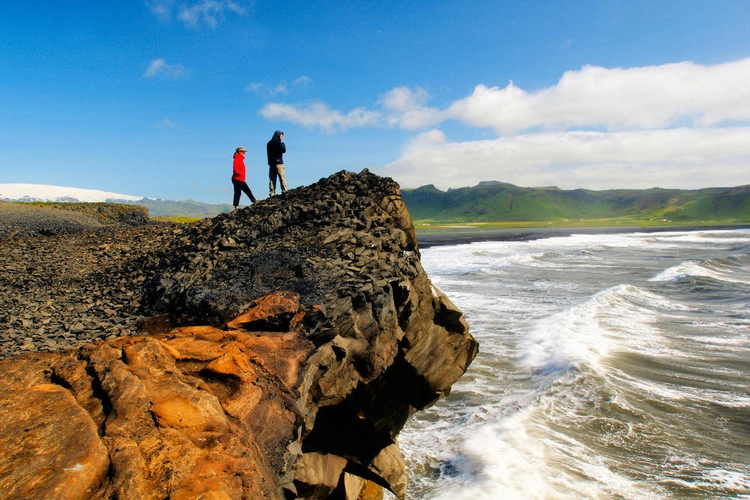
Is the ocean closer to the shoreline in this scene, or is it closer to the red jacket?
the red jacket

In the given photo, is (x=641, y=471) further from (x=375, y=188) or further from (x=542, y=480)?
(x=375, y=188)

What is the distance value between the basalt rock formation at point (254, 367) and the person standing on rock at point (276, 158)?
2.45 m

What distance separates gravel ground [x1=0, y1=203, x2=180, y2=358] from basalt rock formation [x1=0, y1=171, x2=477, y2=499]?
0.22 metres

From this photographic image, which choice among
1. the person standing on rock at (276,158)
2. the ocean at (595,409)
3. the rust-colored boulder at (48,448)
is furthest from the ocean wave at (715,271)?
the rust-colored boulder at (48,448)

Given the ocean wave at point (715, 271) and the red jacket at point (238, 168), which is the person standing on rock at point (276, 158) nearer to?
the red jacket at point (238, 168)

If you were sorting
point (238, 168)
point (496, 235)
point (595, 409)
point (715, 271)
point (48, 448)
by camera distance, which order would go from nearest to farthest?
1. point (48, 448)
2. point (595, 409)
3. point (238, 168)
4. point (715, 271)
5. point (496, 235)

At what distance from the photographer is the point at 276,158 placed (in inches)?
691

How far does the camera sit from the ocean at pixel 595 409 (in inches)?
427

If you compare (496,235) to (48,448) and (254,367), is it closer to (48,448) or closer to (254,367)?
(254,367)

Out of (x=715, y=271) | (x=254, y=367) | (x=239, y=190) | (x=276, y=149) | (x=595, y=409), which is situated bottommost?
(x=595, y=409)

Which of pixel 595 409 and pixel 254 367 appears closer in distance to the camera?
pixel 254 367

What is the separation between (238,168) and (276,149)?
1.79m

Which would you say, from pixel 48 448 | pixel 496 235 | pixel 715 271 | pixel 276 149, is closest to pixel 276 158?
pixel 276 149

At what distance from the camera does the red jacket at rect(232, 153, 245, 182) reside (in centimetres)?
1672
